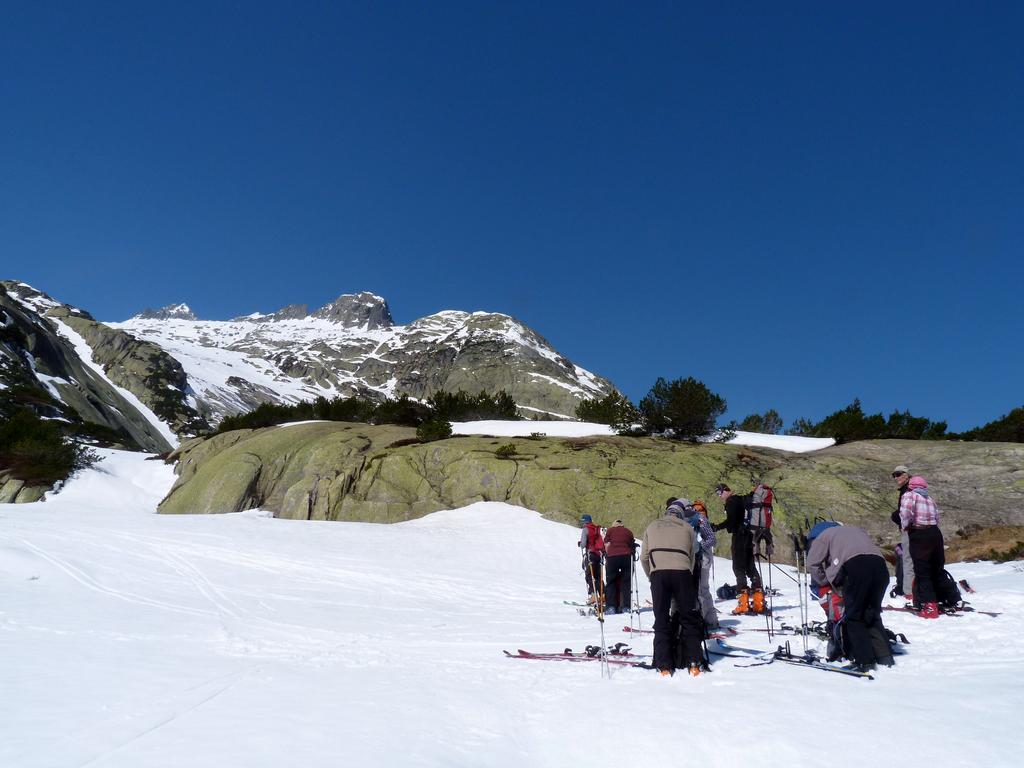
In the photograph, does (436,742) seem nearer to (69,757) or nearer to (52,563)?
(69,757)

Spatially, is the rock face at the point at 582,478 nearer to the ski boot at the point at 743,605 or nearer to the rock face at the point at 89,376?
the ski boot at the point at 743,605

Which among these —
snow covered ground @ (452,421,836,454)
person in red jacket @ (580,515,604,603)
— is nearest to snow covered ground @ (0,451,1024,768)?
person in red jacket @ (580,515,604,603)

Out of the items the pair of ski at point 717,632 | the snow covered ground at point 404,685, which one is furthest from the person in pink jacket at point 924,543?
the pair of ski at point 717,632

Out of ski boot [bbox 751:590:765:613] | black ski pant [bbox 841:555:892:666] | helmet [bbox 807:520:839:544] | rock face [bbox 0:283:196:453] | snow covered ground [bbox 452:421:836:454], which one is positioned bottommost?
ski boot [bbox 751:590:765:613]

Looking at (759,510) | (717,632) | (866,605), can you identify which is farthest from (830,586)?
(759,510)

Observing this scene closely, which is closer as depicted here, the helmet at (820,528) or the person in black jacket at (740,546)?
the helmet at (820,528)

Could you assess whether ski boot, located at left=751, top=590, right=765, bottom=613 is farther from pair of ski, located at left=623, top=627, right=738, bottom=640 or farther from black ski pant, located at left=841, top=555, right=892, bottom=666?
black ski pant, located at left=841, top=555, right=892, bottom=666

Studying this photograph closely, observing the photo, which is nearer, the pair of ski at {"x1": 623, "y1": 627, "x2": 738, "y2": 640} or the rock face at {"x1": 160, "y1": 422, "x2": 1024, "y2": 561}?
the pair of ski at {"x1": 623, "y1": 627, "x2": 738, "y2": 640}

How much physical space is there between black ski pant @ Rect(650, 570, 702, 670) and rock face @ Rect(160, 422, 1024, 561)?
40.0 ft

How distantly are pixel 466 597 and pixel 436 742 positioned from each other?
7.92 m

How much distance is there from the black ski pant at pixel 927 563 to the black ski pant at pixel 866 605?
2.94 meters

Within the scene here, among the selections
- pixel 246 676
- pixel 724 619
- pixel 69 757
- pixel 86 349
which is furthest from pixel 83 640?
pixel 86 349

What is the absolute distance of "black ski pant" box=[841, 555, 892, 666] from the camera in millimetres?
6613

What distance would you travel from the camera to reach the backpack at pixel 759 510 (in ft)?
34.3
